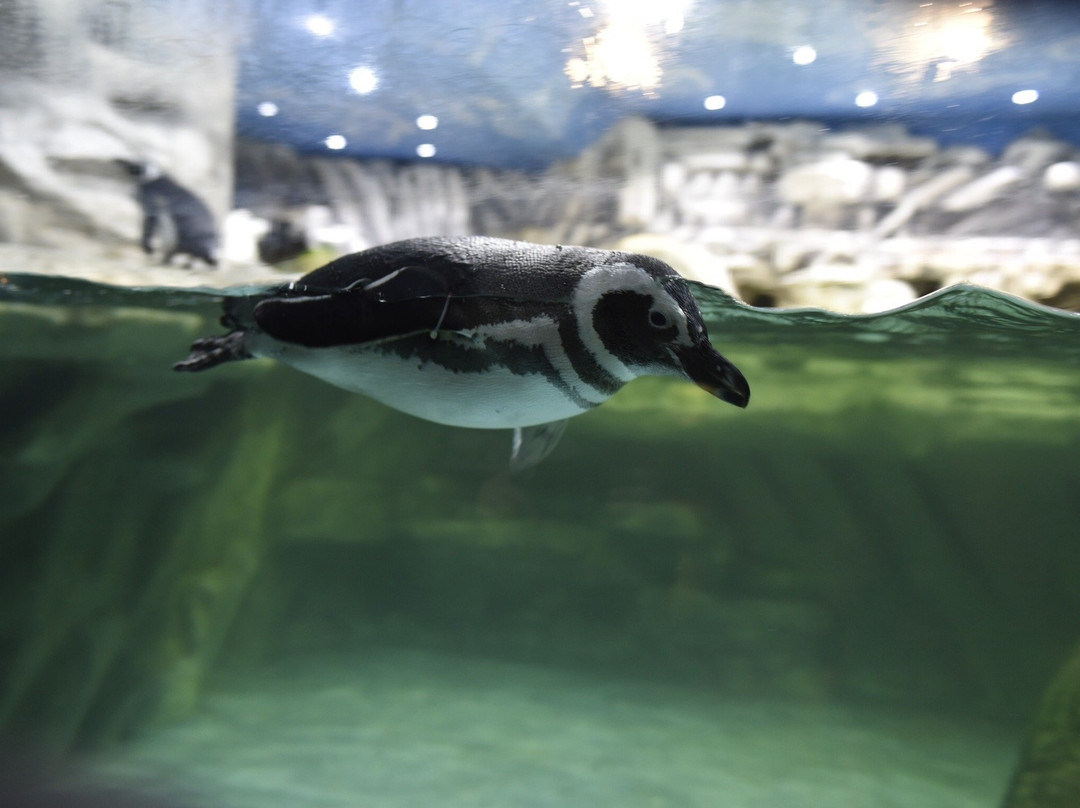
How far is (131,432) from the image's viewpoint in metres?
5.34

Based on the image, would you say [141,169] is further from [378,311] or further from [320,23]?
[378,311]

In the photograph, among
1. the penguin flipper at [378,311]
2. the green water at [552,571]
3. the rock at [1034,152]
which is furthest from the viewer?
the green water at [552,571]

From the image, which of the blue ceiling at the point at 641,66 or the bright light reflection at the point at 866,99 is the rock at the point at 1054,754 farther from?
the bright light reflection at the point at 866,99

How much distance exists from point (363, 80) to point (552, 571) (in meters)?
5.38

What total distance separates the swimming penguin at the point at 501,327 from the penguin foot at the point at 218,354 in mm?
241

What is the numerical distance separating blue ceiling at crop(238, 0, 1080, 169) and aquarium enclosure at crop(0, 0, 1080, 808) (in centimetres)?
1

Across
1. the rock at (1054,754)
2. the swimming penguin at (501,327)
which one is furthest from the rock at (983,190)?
the rock at (1054,754)

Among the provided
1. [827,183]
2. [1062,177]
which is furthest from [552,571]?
[1062,177]

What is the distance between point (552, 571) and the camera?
22.5 feet

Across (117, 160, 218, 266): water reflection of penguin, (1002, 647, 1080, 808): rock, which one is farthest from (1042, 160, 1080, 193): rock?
(1002, 647, 1080, 808): rock

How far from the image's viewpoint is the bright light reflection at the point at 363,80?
2084 mm

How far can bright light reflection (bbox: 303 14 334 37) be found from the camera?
6.68 ft

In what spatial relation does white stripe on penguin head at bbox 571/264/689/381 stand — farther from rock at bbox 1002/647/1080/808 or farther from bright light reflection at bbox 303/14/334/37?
rock at bbox 1002/647/1080/808

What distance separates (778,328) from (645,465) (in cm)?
305
